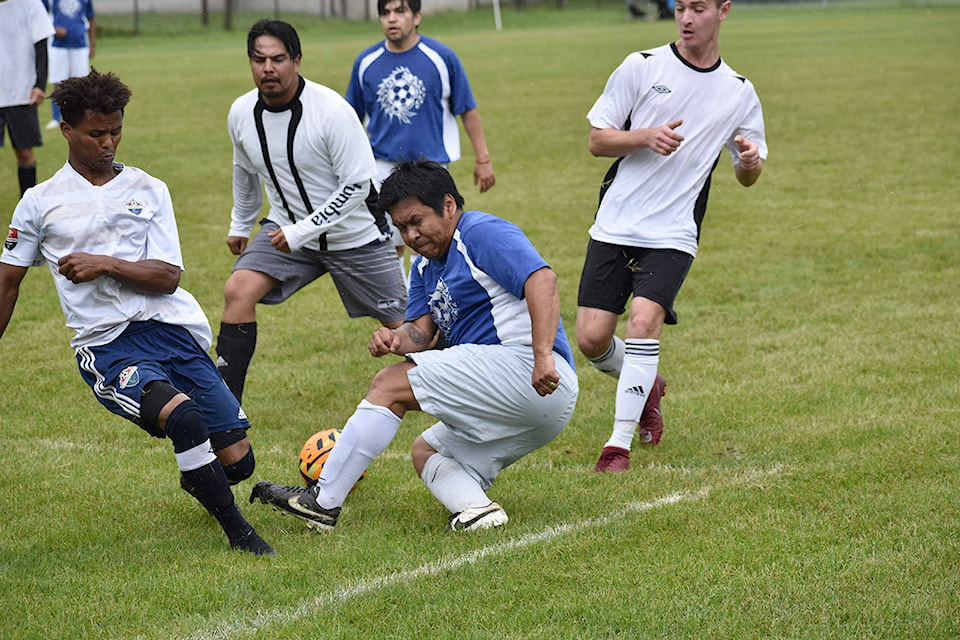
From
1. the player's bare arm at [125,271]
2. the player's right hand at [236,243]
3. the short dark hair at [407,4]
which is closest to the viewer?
the player's bare arm at [125,271]

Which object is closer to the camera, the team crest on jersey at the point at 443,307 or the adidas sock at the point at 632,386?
the team crest on jersey at the point at 443,307

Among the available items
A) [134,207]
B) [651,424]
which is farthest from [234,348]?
[651,424]

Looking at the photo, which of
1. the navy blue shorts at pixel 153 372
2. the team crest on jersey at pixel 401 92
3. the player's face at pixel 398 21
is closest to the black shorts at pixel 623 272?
the navy blue shorts at pixel 153 372

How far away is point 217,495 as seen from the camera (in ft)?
15.0

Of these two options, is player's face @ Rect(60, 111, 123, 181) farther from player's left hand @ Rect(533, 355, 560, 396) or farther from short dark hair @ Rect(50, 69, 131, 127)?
player's left hand @ Rect(533, 355, 560, 396)

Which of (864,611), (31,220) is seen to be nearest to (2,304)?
(31,220)

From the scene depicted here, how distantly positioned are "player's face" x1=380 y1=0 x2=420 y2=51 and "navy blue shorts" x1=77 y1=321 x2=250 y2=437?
3.92 m

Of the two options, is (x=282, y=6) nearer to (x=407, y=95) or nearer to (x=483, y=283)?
(x=407, y=95)

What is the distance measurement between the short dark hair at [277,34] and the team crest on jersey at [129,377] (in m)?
2.11

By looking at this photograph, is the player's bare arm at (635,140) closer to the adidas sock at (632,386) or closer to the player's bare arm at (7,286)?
the adidas sock at (632,386)

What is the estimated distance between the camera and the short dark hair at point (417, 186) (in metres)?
4.73

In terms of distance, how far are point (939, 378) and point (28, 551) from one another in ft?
16.3

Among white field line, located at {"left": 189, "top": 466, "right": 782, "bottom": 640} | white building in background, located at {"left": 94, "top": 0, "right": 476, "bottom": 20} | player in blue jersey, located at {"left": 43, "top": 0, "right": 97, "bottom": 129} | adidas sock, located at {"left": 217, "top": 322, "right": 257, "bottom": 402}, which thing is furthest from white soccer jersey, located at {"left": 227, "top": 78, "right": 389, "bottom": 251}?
white building in background, located at {"left": 94, "top": 0, "right": 476, "bottom": 20}

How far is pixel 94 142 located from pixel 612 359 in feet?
9.65
